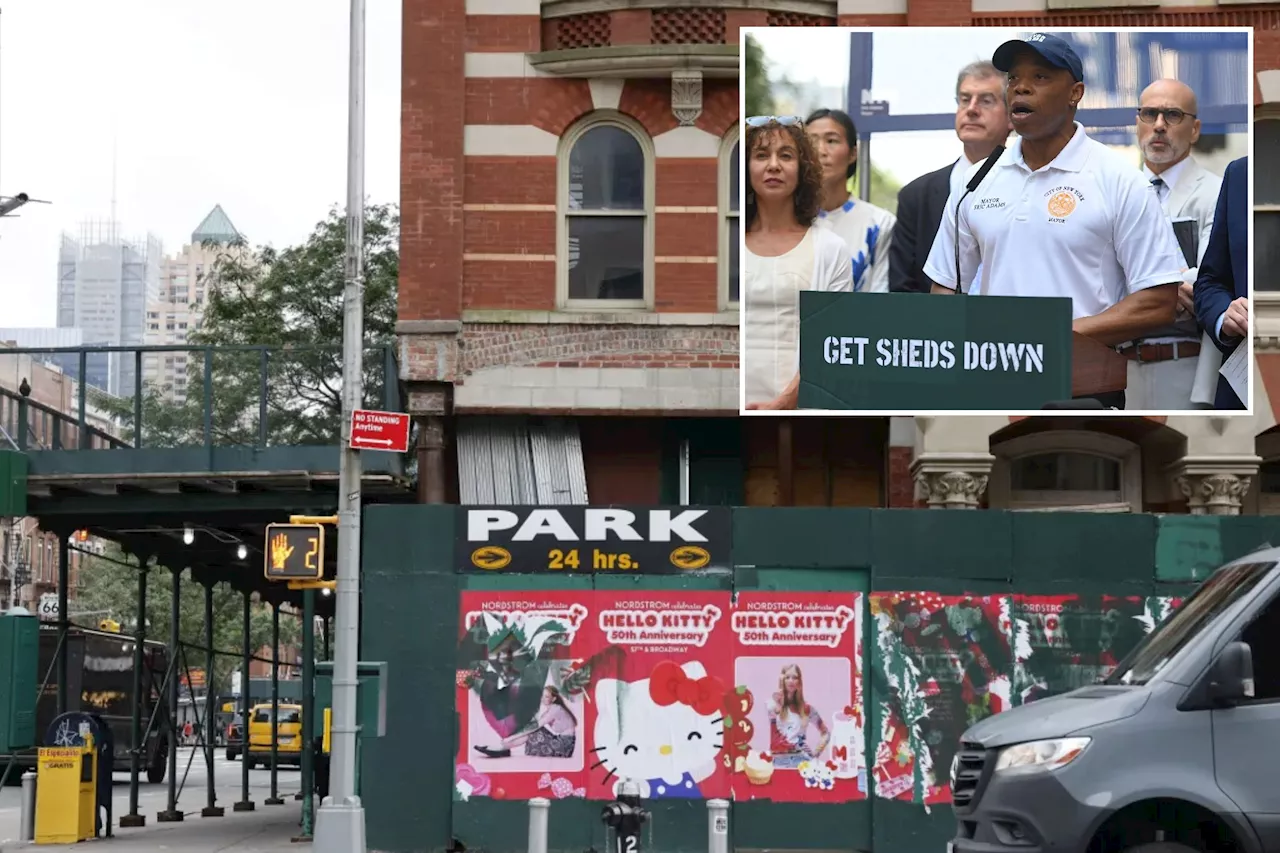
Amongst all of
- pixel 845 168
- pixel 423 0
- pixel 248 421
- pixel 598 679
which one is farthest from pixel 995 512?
pixel 248 421

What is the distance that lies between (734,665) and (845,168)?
23.6ft

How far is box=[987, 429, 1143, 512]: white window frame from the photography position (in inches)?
909

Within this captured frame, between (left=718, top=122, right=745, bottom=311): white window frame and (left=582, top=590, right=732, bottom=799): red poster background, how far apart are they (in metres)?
5.52

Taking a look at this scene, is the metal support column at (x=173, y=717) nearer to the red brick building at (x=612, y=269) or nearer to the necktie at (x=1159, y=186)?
the red brick building at (x=612, y=269)

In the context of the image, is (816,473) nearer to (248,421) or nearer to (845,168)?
(845,168)

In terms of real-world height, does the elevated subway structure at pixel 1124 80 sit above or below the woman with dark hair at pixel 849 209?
above

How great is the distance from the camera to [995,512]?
1856cm

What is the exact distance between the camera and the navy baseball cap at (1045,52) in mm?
22016

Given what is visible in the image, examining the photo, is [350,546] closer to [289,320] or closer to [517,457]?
[517,457]

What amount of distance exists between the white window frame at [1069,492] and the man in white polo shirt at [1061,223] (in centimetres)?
147

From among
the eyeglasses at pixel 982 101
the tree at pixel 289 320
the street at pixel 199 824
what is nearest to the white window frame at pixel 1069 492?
the eyeglasses at pixel 982 101

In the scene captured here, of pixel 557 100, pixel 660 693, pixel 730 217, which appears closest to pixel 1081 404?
pixel 730 217

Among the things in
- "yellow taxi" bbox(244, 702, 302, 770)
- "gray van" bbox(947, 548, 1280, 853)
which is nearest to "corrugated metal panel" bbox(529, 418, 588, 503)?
"gray van" bbox(947, 548, 1280, 853)

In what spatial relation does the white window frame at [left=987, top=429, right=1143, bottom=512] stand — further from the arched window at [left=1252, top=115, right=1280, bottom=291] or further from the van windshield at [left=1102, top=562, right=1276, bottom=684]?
the van windshield at [left=1102, top=562, right=1276, bottom=684]
